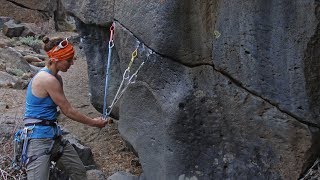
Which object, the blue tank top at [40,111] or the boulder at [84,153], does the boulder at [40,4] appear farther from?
the blue tank top at [40,111]

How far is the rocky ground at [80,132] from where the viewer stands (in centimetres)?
647

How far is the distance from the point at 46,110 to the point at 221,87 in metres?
1.61

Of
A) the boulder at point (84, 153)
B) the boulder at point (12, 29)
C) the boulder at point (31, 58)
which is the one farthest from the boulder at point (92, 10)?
the boulder at point (12, 29)

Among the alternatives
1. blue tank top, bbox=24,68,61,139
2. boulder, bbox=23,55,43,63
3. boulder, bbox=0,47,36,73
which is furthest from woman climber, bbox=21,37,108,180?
boulder, bbox=23,55,43,63

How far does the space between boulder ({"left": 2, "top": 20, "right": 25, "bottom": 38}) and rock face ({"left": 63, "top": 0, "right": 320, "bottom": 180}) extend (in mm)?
8007

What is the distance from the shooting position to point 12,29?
44.8 feet

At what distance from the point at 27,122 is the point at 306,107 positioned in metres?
2.35

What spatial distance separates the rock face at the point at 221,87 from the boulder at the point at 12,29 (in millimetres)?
8007

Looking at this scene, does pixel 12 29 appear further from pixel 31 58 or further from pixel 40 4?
pixel 31 58

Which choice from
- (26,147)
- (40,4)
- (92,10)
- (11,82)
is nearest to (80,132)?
(92,10)

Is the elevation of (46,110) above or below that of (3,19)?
above

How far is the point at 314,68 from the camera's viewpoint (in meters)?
4.81

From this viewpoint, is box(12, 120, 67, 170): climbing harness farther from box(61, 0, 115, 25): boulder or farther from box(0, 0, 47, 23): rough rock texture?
box(0, 0, 47, 23): rough rock texture

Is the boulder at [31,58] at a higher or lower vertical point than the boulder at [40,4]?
lower
